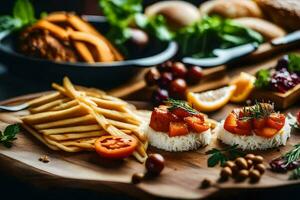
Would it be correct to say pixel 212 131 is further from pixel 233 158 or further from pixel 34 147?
pixel 34 147

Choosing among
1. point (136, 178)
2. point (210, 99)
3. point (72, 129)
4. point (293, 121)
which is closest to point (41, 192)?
point (72, 129)

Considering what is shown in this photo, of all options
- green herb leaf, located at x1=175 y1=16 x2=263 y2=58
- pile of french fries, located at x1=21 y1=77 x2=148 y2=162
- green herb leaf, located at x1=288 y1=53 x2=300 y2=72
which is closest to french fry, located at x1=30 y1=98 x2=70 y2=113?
pile of french fries, located at x1=21 y1=77 x2=148 y2=162

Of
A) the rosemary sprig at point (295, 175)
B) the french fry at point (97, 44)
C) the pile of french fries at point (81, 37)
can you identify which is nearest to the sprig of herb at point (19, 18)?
the pile of french fries at point (81, 37)

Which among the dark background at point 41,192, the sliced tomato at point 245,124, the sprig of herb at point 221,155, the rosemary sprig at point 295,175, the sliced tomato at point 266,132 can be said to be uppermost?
the sliced tomato at point 245,124

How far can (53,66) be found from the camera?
134 inches

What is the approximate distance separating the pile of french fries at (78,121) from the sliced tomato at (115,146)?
0.16 feet

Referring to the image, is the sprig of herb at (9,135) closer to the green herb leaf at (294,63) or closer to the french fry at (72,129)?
the french fry at (72,129)

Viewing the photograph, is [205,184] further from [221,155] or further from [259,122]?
[259,122]

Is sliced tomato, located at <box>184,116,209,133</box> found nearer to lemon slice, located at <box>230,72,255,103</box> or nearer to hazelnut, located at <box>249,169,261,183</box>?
hazelnut, located at <box>249,169,261,183</box>

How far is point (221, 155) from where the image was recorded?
2.68 metres

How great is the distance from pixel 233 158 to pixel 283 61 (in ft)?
3.46

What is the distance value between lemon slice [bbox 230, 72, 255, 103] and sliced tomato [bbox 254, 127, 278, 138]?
0.62 metres

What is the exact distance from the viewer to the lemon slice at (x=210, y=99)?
3242mm

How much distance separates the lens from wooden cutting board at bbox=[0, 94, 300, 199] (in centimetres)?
244
